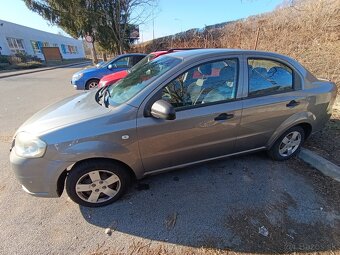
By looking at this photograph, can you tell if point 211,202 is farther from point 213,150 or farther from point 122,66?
point 122,66

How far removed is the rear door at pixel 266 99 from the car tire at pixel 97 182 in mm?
1572

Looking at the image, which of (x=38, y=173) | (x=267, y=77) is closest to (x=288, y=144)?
(x=267, y=77)

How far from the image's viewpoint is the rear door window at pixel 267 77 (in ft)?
8.85

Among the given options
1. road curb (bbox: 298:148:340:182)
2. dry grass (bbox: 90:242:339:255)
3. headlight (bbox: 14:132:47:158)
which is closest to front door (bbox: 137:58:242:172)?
dry grass (bbox: 90:242:339:255)

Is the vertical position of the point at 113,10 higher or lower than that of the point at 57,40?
higher

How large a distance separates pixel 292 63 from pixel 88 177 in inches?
119

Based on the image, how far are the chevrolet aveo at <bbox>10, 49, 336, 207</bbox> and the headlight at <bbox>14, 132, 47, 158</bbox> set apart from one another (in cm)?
1

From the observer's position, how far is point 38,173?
86.0 inches

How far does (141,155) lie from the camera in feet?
7.88

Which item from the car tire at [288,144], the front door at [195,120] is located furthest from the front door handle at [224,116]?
the car tire at [288,144]

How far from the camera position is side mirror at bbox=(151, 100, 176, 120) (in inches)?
82.2

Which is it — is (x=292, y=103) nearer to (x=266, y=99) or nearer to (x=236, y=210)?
(x=266, y=99)

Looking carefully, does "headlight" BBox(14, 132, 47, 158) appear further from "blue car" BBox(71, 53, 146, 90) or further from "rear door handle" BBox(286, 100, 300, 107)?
"blue car" BBox(71, 53, 146, 90)

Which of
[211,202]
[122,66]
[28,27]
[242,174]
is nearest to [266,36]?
[122,66]
